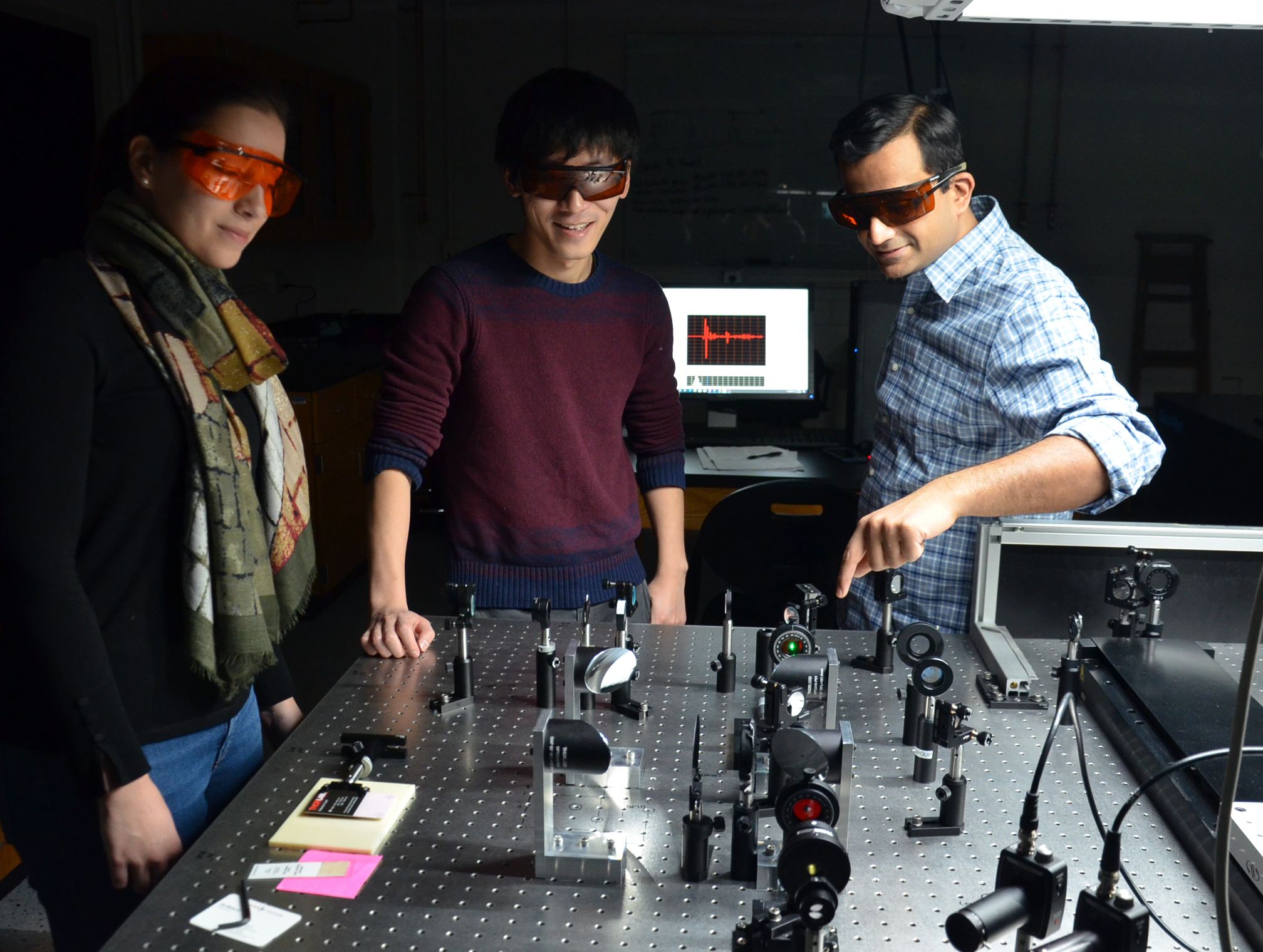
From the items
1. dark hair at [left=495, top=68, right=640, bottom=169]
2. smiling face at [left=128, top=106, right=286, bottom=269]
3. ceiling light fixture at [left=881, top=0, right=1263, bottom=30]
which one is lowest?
smiling face at [left=128, top=106, right=286, bottom=269]

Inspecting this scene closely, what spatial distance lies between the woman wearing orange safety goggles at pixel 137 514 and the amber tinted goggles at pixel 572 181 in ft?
1.44

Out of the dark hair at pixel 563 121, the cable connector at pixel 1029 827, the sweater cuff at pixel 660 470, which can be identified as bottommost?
the cable connector at pixel 1029 827

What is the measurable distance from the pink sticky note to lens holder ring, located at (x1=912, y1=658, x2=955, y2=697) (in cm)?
71

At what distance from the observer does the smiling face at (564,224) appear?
5.68ft

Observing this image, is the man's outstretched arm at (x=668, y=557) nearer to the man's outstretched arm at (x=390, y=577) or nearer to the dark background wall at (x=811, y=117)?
the man's outstretched arm at (x=390, y=577)

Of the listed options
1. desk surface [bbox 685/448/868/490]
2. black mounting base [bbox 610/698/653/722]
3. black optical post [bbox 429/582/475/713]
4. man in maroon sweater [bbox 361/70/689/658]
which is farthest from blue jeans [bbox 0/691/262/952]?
desk surface [bbox 685/448/868/490]

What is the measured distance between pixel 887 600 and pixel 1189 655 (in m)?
0.43

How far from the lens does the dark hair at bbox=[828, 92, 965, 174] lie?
5.77 ft

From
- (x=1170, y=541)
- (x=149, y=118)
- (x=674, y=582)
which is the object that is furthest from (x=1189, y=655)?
(x=149, y=118)

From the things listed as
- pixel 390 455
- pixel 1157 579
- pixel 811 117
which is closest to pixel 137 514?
pixel 390 455

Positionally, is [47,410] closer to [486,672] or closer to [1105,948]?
[486,672]

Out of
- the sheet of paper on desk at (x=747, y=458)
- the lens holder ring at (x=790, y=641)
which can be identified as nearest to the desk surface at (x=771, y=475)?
the sheet of paper on desk at (x=747, y=458)

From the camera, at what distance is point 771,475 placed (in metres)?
Result: 3.44

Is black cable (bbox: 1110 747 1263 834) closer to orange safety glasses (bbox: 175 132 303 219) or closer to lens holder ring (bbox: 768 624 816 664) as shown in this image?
lens holder ring (bbox: 768 624 816 664)
